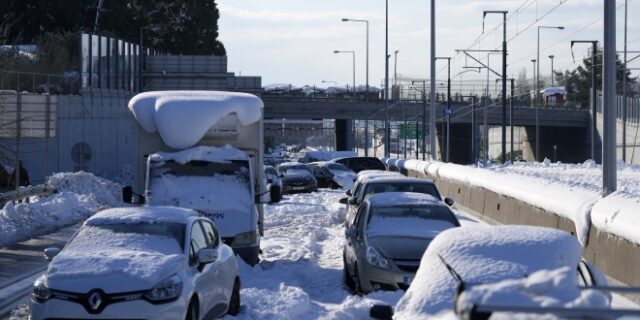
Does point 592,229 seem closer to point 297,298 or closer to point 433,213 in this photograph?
point 433,213

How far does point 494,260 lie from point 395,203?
927cm

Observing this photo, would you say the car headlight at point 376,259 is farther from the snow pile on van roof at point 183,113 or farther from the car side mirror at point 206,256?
the snow pile on van roof at point 183,113

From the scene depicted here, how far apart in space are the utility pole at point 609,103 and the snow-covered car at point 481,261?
7956 millimetres

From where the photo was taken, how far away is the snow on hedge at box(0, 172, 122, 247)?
26406mm

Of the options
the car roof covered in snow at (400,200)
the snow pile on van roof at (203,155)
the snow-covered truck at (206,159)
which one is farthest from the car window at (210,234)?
the snow pile on van roof at (203,155)

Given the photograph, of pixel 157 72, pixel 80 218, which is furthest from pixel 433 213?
pixel 157 72

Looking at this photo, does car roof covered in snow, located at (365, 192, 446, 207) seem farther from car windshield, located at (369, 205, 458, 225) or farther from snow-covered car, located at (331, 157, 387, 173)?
snow-covered car, located at (331, 157, 387, 173)

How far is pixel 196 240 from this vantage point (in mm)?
13031

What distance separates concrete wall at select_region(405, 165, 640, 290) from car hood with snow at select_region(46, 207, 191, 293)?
530 centimetres

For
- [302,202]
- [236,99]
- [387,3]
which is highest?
[387,3]

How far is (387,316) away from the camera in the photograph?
28.9ft

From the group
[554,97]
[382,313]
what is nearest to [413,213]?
[382,313]

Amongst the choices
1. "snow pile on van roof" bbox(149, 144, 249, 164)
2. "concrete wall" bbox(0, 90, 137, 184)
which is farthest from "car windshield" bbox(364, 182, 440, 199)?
"concrete wall" bbox(0, 90, 137, 184)

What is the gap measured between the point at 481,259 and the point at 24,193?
73.4 ft
